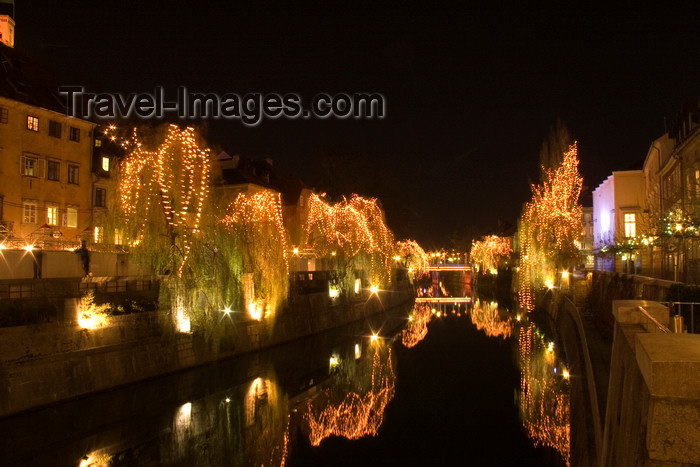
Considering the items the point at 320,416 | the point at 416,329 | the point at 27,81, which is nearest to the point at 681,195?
the point at 320,416

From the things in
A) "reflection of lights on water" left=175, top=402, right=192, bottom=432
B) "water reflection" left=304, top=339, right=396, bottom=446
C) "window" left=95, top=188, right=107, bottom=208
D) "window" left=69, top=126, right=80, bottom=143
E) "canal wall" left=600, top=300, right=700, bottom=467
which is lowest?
"water reflection" left=304, top=339, right=396, bottom=446

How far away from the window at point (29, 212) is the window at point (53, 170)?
1.74 metres

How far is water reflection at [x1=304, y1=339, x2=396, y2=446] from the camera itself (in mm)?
14768

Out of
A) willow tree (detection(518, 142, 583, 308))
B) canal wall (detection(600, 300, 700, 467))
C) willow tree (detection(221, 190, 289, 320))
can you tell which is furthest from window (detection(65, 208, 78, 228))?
canal wall (detection(600, 300, 700, 467))

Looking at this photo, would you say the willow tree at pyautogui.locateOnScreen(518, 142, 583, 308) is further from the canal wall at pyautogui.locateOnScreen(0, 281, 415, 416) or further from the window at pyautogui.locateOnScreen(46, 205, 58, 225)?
the window at pyautogui.locateOnScreen(46, 205, 58, 225)

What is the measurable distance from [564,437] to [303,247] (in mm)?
24237

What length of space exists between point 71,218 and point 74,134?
4407 mm

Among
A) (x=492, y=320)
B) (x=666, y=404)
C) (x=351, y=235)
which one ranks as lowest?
(x=492, y=320)

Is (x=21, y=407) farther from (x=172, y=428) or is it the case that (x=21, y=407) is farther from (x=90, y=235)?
(x=90, y=235)

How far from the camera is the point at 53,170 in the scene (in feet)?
91.9

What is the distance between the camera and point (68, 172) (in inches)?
1136

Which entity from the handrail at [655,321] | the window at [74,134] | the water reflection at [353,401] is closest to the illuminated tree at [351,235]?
the water reflection at [353,401]

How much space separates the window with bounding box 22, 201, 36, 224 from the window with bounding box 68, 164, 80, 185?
2647mm

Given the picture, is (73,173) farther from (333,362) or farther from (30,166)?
(333,362)
